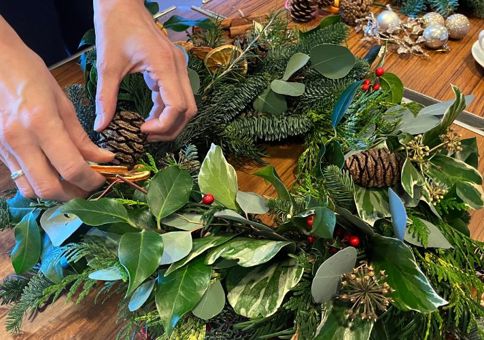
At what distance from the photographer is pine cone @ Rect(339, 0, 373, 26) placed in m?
1.03

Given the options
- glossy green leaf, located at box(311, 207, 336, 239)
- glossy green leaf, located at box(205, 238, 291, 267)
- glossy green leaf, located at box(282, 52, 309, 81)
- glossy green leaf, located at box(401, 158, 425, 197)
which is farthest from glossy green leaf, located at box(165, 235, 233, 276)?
glossy green leaf, located at box(282, 52, 309, 81)

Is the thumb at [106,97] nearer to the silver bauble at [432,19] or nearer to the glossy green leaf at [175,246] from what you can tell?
the glossy green leaf at [175,246]

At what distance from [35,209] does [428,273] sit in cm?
48

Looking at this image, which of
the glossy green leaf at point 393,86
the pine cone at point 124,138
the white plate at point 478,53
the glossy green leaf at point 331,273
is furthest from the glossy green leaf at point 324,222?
the white plate at point 478,53

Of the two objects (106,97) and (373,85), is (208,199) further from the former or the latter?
(373,85)

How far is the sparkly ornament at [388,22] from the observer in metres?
1.00

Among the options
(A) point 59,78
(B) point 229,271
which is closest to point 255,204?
(B) point 229,271

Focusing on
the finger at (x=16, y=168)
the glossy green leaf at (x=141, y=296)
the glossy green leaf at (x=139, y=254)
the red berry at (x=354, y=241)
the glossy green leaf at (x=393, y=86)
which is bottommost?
the glossy green leaf at (x=393, y=86)

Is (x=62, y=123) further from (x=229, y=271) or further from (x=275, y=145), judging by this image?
(x=275, y=145)

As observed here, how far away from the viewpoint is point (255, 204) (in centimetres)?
58

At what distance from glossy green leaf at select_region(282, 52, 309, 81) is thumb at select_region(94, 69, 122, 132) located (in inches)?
11.5

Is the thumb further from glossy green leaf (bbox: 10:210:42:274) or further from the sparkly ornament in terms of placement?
the sparkly ornament

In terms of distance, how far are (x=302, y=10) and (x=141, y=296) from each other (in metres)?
0.76

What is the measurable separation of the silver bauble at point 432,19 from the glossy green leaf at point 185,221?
710 mm
